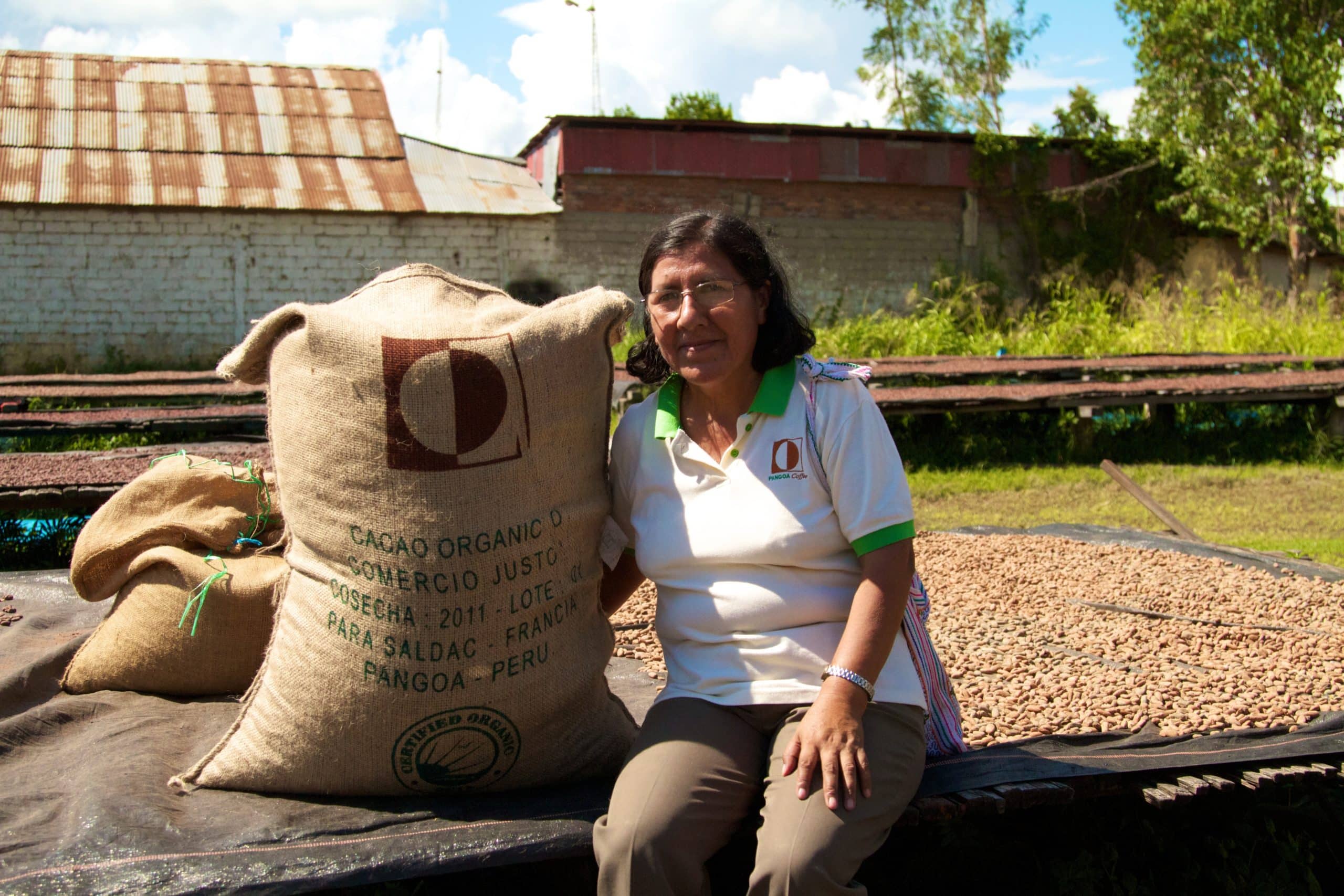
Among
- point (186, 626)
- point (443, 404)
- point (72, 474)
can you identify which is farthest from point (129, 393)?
point (443, 404)

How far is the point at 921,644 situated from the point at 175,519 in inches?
63.6

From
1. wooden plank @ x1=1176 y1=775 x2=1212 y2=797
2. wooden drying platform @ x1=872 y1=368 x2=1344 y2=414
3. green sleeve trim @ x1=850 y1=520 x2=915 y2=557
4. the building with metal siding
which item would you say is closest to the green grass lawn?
wooden drying platform @ x1=872 y1=368 x2=1344 y2=414

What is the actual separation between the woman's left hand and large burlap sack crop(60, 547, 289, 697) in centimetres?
119

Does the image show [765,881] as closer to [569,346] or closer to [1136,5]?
[569,346]

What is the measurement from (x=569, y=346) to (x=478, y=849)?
33.6 inches

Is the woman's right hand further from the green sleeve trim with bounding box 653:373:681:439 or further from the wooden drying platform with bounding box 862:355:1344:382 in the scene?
the wooden drying platform with bounding box 862:355:1344:382

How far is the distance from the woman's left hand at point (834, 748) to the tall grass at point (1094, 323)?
28.4 feet

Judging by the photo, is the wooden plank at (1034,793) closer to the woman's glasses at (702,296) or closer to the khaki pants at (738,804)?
the khaki pants at (738,804)

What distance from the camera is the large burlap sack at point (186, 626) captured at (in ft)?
7.34

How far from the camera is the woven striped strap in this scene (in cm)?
184

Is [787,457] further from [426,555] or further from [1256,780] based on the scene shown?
[1256,780]

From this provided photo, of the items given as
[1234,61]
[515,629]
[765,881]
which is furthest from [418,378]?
[1234,61]

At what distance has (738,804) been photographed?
1.66 m

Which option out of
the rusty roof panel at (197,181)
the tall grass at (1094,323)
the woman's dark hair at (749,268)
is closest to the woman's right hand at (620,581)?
the woman's dark hair at (749,268)
